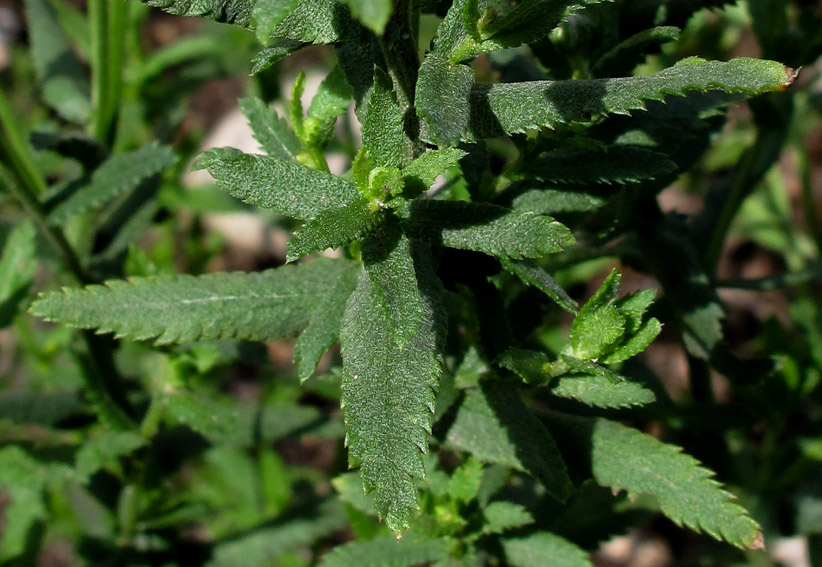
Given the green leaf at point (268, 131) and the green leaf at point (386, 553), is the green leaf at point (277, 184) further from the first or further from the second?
the green leaf at point (386, 553)

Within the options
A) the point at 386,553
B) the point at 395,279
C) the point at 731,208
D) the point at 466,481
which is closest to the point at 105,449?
the point at 386,553

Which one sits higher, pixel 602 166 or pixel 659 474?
pixel 602 166

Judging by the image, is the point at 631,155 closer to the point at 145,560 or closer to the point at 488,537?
the point at 488,537

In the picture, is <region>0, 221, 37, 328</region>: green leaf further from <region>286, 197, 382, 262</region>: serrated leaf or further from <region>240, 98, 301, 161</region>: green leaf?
<region>286, 197, 382, 262</region>: serrated leaf

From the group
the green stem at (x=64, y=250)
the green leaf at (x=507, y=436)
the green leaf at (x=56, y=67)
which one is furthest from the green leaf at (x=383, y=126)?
the green leaf at (x=56, y=67)

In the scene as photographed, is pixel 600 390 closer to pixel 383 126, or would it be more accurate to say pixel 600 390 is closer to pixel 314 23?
pixel 383 126

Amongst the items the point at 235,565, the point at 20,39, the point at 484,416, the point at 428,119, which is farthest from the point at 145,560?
the point at 20,39
